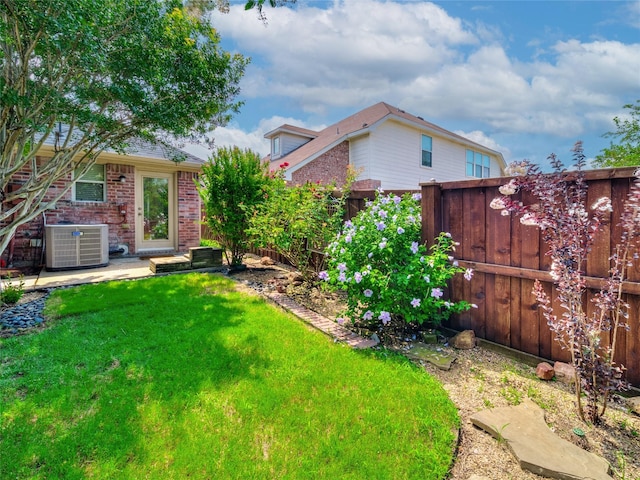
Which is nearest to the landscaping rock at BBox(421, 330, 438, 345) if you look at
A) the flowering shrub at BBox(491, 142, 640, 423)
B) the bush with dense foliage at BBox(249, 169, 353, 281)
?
the flowering shrub at BBox(491, 142, 640, 423)

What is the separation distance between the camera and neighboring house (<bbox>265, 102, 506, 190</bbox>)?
13.0 metres

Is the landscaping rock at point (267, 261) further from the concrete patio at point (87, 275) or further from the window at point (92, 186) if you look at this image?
the window at point (92, 186)

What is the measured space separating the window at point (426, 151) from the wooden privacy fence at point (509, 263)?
479 inches

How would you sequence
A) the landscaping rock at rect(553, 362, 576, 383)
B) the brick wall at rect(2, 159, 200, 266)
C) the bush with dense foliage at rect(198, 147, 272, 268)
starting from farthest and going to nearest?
the brick wall at rect(2, 159, 200, 266) → the bush with dense foliage at rect(198, 147, 272, 268) → the landscaping rock at rect(553, 362, 576, 383)

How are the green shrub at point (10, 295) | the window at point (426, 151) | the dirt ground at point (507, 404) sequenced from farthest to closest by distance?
the window at point (426, 151) < the green shrub at point (10, 295) < the dirt ground at point (507, 404)

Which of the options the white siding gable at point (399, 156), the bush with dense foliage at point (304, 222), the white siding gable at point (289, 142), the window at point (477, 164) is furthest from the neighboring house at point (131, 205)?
the window at point (477, 164)

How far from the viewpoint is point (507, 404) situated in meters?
2.42

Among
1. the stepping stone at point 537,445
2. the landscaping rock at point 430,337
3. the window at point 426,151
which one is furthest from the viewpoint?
the window at point 426,151

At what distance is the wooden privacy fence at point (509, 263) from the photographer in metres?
2.50

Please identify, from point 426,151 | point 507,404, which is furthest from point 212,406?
point 426,151

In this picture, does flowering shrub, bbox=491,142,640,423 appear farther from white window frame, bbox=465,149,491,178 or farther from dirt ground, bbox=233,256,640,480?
white window frame, bbox=465,149,491,178

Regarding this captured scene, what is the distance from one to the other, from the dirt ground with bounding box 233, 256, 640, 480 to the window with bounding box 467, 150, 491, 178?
15.9m

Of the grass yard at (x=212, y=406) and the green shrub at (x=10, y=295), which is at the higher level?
the green shrub at (x=10, y=295)

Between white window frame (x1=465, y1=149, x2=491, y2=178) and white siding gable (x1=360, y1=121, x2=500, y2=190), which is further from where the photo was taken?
white window frame (x1=465, y1=149, x2=491, y2=178)
